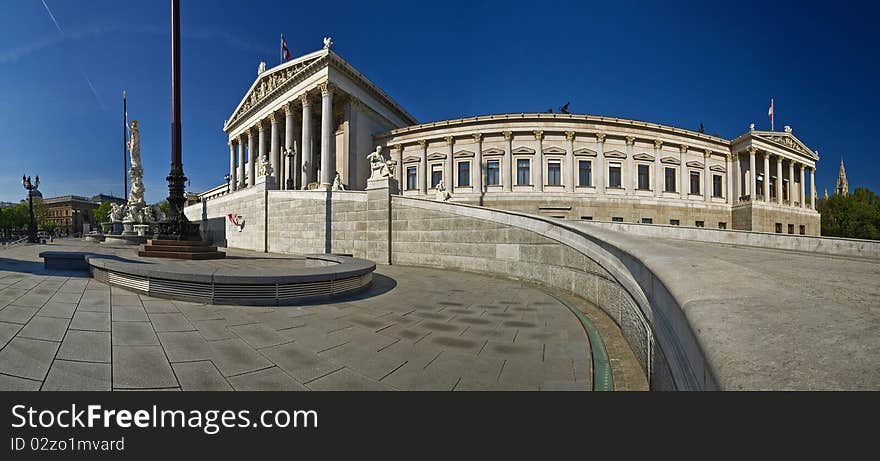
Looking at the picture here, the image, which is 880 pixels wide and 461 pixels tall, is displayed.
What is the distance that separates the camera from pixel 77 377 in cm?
303

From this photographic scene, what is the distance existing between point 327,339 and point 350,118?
1373 inches

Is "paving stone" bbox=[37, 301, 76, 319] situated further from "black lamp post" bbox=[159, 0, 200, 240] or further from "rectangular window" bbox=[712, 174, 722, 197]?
"rectangular window" bbox=[712, 174, 722, 197]

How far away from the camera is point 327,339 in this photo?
4.51 metres

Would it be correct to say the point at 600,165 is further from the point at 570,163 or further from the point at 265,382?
the point at 265,382

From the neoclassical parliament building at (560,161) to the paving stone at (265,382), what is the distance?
27.9m

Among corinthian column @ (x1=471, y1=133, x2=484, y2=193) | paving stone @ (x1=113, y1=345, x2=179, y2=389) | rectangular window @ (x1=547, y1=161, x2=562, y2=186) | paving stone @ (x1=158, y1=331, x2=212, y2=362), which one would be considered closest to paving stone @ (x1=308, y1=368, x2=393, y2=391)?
paving stone @ (x1=113, y1=345, x2=179, y2=389)

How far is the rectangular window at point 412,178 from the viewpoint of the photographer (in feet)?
117

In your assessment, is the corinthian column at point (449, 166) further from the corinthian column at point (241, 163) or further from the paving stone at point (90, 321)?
the corinthian column at point (241, 163)

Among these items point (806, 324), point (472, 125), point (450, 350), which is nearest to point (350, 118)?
point (472, 125)

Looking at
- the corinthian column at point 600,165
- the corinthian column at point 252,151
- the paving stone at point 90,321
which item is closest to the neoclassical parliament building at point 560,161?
the corinthian column at point 600,165

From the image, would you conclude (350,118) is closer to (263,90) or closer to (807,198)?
(263,90)

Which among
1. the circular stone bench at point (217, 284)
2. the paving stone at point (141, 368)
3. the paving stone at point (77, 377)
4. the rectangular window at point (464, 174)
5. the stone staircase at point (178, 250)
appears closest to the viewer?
the paving stone at point (77, 377)

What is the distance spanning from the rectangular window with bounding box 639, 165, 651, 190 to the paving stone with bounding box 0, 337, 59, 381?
37.5m

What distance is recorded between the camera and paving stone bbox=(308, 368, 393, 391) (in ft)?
10.4
